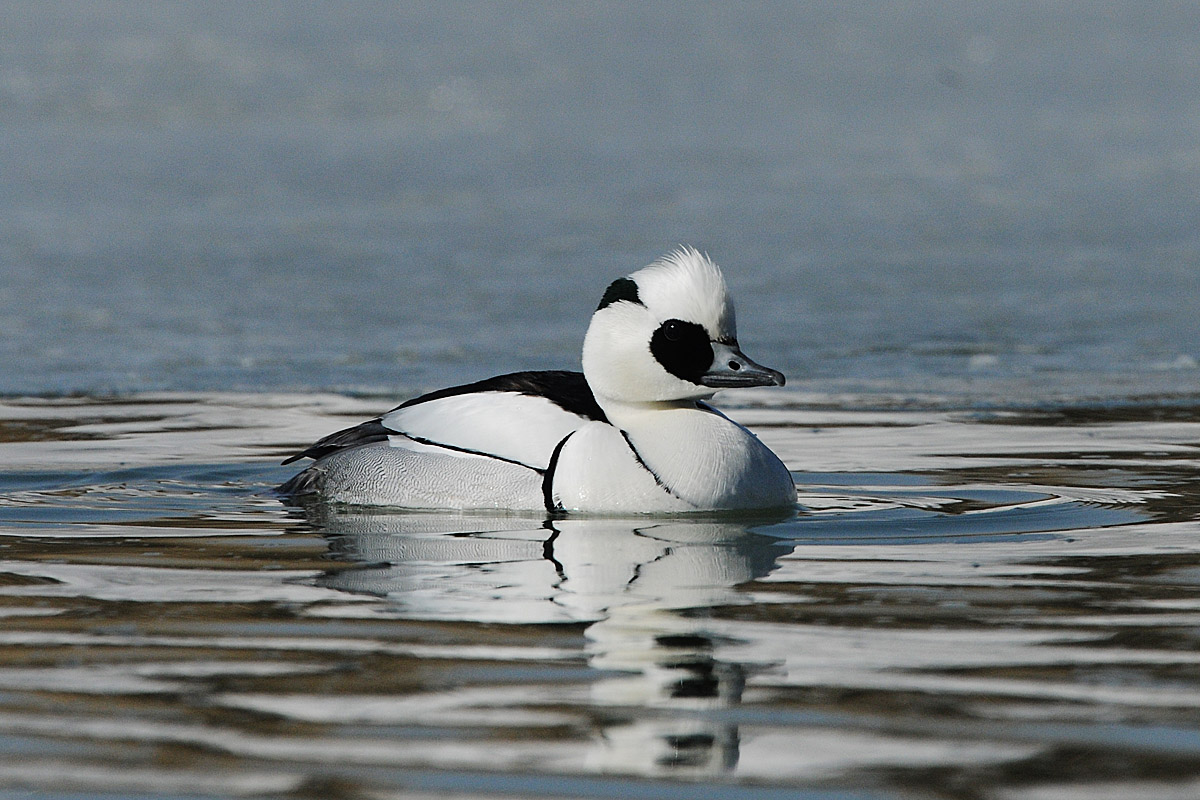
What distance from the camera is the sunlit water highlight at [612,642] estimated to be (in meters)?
3.17

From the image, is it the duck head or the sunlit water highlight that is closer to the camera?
the sunlit water highlight

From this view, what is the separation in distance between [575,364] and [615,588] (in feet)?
19.4

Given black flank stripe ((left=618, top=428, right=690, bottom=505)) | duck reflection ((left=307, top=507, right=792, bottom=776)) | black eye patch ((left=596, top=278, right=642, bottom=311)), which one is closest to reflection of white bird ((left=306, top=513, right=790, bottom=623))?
duck reflection ((left=307, top=507, right=792, bottom=776))

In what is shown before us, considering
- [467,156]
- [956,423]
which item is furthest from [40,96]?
[956,423]

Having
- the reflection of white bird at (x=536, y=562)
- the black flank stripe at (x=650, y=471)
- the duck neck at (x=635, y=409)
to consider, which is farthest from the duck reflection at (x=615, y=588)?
the duck neck at (x=635, y=409)

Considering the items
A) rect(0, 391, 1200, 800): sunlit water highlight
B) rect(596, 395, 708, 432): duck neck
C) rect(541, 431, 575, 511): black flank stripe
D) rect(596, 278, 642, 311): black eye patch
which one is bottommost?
rect(0, 391, 1200, 800): sunlit water highlight

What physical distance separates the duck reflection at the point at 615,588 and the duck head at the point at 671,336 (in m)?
0.52

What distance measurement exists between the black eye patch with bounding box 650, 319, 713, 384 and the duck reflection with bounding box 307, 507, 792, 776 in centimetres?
55

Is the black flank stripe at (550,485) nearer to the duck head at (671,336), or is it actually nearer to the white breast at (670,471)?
the white breast at (670,471)

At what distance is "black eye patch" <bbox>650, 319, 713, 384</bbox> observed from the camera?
6.23 metres

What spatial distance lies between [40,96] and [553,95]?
18.6ft

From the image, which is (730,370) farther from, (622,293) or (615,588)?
(615,588)

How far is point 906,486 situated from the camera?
6840mm

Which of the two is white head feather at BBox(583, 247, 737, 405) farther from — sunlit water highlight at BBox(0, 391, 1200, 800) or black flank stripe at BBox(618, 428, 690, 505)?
sunlit water highlight at BBox(0, 391, 1200, 800)
